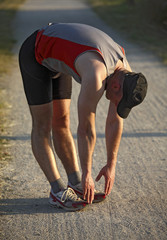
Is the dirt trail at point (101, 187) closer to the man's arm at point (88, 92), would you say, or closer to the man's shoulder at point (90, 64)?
the man's arm at point (88, 92)

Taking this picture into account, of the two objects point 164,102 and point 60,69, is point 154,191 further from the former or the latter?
point 164,102

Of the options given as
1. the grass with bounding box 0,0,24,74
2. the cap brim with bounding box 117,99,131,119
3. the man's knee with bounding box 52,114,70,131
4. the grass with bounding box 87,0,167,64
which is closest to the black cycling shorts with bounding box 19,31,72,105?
the man's knee with bounding box 52,114,70,131

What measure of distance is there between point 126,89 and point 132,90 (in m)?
0.05

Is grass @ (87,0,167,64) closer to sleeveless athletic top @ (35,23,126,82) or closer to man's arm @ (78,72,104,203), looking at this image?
sleeveless athletic top @ (35,23,126,82)

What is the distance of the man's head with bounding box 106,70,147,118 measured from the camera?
9.52 ft

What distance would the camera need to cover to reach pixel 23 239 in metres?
3.08

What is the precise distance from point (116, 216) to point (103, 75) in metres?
1.18

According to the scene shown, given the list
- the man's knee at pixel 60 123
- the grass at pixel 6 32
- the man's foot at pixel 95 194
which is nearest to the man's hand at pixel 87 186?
the man's foot at pixel 95 194

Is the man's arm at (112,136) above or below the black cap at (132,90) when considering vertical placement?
below

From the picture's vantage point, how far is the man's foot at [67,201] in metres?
3.50

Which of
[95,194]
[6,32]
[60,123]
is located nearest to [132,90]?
[60,123]

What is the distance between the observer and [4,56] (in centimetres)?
1030

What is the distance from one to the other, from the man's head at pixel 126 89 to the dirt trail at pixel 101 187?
2.91ft

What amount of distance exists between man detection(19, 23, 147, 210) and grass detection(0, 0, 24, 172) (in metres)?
1.01
